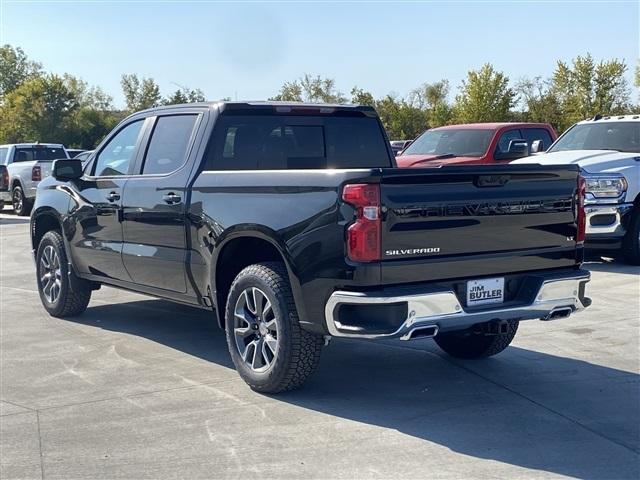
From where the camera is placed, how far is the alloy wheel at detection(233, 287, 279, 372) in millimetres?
5496

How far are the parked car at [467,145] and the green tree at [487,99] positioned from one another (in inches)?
1288

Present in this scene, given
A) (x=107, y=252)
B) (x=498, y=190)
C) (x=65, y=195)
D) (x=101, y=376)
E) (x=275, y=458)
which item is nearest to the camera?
(x=275, y=458)

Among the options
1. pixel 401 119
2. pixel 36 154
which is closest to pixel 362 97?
pixel 401 119

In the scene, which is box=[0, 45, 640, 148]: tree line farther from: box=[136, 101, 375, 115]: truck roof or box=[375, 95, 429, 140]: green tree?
box=[136, 101, 375, 115]: truck roof

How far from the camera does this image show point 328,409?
5.29 meters

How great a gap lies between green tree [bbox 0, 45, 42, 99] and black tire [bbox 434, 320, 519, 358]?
8433 cm

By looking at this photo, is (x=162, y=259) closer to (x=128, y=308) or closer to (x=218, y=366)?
(x=218, y=366)

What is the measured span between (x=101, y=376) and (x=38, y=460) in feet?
5.40

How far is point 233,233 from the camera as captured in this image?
18.5ft

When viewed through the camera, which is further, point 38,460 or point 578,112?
point 578,112

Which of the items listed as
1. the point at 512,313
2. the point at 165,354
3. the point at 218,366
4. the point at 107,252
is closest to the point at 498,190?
the point at 512,313

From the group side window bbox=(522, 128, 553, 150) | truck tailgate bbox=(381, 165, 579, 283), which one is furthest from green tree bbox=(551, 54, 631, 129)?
truck tailgate bbox=(381, 165, 579, 283)

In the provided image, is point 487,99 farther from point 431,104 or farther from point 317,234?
point 317,234

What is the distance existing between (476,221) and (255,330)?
169 cm
